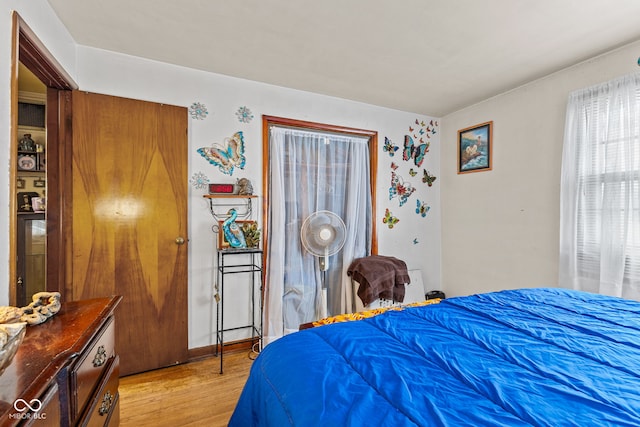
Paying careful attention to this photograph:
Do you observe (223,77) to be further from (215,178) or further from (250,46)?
(215,178)

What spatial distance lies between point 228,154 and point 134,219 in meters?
0.92

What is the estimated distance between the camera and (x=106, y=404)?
1.23 metres

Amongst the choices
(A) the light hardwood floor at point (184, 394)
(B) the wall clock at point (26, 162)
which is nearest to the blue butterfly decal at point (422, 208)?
(A) the light hardwood floor at point (184, 394)

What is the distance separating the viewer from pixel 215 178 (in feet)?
8.55

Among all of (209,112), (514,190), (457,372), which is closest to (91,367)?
(457,372)

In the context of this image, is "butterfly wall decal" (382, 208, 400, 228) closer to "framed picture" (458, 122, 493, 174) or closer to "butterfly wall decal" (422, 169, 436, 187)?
"butterfly wall decal" (422, 169, 436, 187)

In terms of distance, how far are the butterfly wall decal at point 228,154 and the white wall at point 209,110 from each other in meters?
0.05

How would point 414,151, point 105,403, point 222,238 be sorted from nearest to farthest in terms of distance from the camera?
point 105,403 < point 222,238 < point 414,151

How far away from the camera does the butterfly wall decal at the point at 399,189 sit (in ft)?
11.4

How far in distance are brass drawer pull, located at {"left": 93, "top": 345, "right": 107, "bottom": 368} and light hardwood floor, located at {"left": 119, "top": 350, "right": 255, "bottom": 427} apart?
0.80 meters

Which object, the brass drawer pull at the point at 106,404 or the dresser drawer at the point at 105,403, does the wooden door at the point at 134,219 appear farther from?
the brass drawer pull at the point at 106,404

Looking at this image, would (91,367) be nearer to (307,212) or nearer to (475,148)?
(307,212)

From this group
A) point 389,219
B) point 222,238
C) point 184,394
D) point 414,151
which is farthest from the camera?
point 414,151

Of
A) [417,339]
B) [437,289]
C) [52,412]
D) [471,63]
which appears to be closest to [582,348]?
[417,339]
